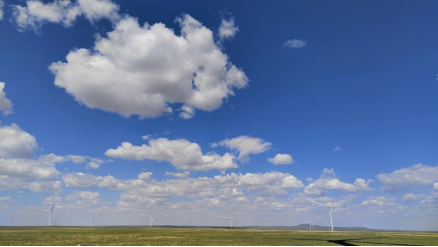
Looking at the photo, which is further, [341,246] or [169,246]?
[341,246]

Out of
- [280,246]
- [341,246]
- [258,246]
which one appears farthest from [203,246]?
[341,246]

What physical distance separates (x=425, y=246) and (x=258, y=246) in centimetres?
4014

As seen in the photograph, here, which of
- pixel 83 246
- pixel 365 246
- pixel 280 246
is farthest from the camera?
pixel 365 246

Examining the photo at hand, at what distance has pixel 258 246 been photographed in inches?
2542

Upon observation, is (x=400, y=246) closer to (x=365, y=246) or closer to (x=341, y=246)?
(x=365, y=246)

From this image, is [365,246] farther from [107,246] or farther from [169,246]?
[107,246]

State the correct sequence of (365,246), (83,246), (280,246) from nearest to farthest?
1. (83,246)
2. (280,246)
3. (365,246)

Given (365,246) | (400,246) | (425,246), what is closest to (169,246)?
(365,246)

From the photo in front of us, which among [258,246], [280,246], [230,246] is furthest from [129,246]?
[280,246]

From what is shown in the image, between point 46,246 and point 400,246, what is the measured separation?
79031 mm

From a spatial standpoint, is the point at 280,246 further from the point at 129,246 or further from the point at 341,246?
the point at 129,246

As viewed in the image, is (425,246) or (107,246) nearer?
(107,246)

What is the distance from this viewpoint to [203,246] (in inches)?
2504

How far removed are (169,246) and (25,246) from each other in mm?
29098
